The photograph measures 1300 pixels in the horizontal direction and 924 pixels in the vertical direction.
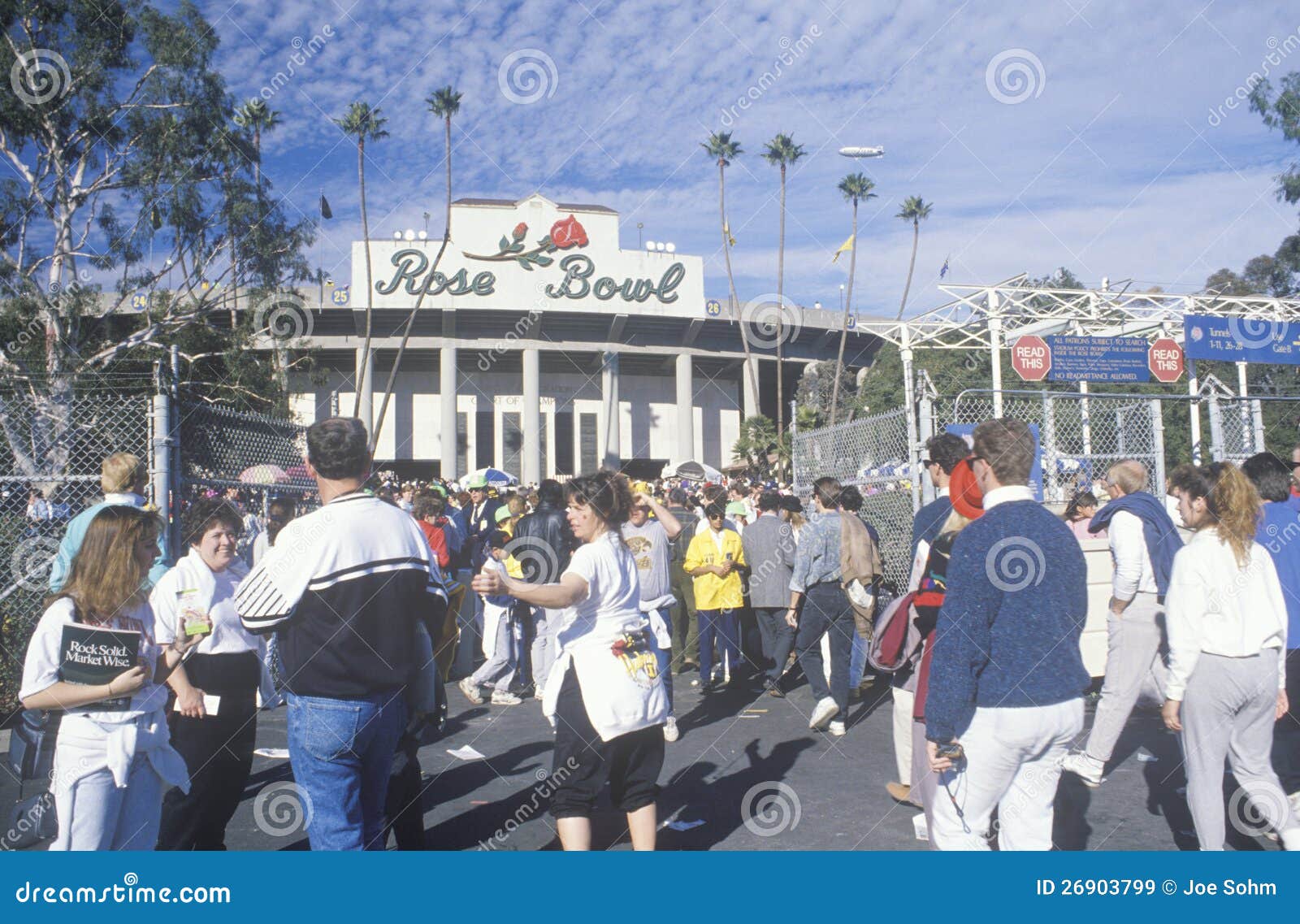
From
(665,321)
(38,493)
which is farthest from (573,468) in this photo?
(38,493)

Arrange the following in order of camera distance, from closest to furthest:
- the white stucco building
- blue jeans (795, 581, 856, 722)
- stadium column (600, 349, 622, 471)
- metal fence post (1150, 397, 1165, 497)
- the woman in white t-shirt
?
the woman in white t-shirt → blue jeans (795, 581, 856, 722) → metal fence post (1150, 397, 1165, 497) → the white stucco building → stadium column (600, 349, 622, 471)

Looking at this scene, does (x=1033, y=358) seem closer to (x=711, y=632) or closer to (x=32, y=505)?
(x=711, y=632)

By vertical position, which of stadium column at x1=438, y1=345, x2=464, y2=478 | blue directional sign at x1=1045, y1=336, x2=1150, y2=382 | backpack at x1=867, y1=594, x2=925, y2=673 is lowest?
backpack at x1=867, y1=594, x2=925, y2=673

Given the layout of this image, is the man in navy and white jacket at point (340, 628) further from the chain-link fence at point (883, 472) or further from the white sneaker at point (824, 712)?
the chain-link fence at point (883, 472)

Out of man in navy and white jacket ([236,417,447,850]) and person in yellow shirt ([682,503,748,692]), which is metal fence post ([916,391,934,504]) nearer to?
person in yellow shirt ([682,503,748,692])

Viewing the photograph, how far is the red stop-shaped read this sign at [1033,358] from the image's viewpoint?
13438 mm

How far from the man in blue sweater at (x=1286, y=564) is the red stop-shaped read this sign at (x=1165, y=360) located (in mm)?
9279

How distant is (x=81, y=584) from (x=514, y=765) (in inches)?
141

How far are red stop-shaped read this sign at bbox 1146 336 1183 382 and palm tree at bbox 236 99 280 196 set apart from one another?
61.0ft

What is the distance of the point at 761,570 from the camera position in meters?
8.48

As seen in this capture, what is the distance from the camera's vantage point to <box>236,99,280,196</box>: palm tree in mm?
21891

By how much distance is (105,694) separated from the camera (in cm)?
334

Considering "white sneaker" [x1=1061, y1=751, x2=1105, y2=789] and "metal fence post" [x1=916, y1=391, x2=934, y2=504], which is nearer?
"white sneaker" [x1=1061, y1=751, x2=1105, y2=789]

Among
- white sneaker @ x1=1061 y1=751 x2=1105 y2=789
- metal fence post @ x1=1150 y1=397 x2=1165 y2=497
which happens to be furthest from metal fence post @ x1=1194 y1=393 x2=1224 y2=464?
white sneaker @ x1=1061 y1=751 x2=1105 y2=789
